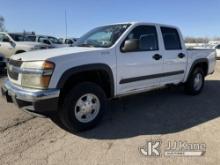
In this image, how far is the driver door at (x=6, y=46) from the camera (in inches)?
523

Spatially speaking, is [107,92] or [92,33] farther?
[92,33]

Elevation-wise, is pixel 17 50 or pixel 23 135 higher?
pixel 17 50

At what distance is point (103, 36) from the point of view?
17.2 feet

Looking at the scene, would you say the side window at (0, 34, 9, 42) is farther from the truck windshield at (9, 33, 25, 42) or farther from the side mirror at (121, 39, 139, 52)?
the side mirror at (121, 39, 139, 52)

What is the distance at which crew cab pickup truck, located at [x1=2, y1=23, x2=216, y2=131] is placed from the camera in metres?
3.90

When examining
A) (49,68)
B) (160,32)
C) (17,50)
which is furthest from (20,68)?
(17,50)

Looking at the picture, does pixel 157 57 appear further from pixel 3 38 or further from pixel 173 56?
pixel 3 38

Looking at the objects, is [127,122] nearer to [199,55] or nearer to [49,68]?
[49,68]

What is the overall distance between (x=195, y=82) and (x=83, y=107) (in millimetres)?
4008

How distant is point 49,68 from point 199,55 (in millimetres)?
4688

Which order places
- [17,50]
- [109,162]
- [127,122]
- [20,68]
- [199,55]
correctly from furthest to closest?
[17,50] < [199,55] < [127,122] < [20,68] < [109,162]

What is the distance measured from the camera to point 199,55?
7.04 m
